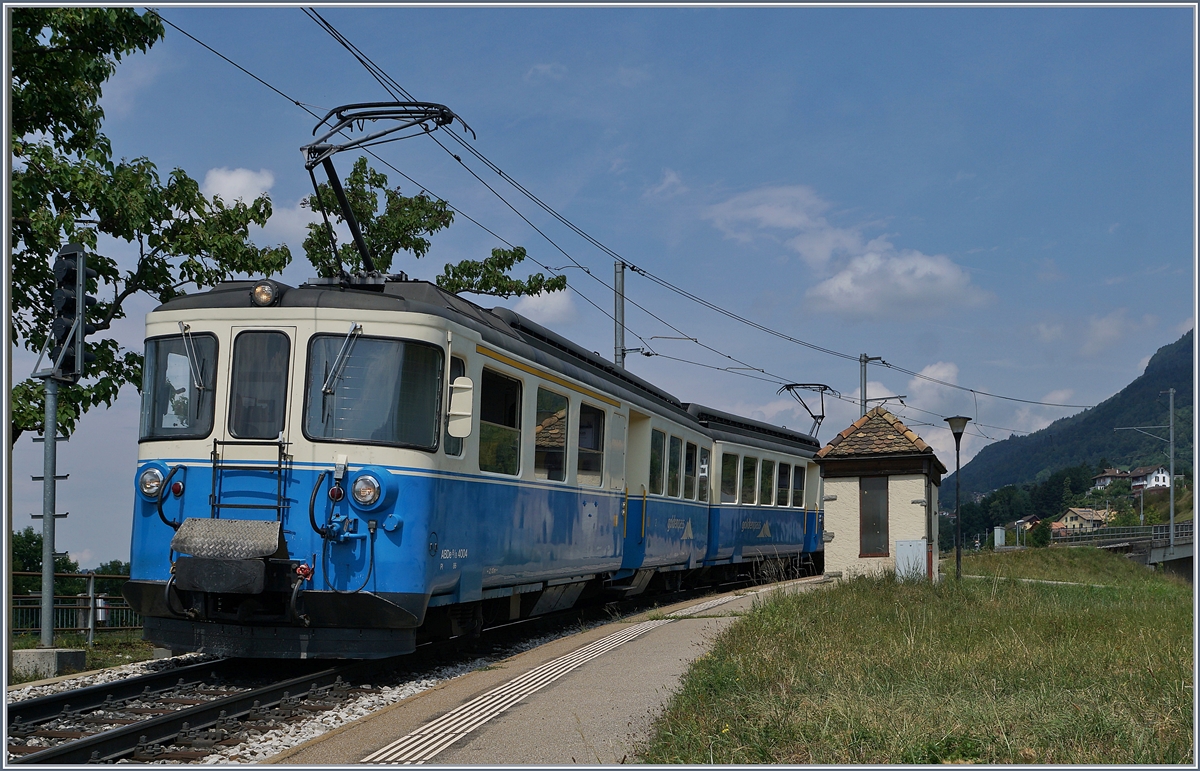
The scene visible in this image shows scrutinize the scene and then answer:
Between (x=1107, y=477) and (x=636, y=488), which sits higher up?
(x=1107, y=477)

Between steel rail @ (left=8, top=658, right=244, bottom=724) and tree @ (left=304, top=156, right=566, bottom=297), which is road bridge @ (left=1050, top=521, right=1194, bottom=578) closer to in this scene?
tree @ (left=304, top=156, right=566, bottom=297)

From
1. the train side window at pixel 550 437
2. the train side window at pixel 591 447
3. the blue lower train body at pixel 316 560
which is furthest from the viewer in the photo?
the train side window at pixel 591 447

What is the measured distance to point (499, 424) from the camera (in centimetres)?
1025

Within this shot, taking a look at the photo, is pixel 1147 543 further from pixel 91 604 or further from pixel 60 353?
pixel 60 353

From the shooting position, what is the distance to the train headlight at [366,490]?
8.59 metres

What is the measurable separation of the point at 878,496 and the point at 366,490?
1328 centimetres

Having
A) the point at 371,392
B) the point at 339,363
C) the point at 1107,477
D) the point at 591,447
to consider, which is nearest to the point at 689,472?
the point at 591,447

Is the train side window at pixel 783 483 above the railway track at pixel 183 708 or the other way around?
above

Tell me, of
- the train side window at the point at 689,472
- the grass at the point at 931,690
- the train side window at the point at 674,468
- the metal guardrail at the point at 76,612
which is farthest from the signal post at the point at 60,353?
the train side window at the point at 689,472

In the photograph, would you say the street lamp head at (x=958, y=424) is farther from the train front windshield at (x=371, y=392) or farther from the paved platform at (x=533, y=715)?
the train front windshield at (x=371, y=392)

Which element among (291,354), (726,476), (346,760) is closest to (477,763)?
(346,760)

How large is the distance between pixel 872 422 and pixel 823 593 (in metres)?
7.40

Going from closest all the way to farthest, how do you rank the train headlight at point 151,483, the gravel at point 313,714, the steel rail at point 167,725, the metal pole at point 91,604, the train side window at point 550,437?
the steel rail at point 167,725, the gravel at point 313,714, the train headlight at point 151,483, the train side window at point 550,437, the metal pole at point 91,604

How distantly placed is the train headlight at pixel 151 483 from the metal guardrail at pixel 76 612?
192 inches
